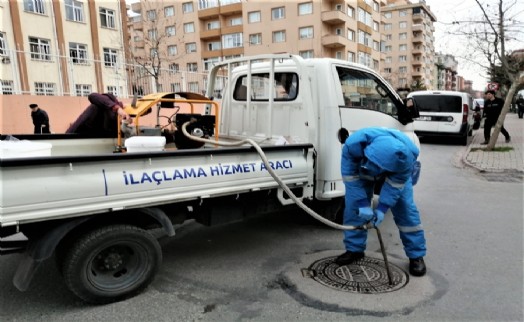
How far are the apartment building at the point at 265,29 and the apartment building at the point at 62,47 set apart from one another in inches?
327

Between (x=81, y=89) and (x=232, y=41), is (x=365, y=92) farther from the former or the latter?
(x=232, y=41)

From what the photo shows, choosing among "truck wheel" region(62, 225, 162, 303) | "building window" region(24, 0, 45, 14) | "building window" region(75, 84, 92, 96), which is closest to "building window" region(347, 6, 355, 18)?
"building window" region(24, 0, 45, 14)

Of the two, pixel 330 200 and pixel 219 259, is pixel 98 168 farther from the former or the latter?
pixel 330 200

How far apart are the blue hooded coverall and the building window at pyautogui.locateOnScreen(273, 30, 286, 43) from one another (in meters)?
40.5

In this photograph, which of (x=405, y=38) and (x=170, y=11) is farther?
(x=405, y=38)

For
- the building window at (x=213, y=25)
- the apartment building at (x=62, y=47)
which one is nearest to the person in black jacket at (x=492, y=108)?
the apartment building at (x=62, y=47)

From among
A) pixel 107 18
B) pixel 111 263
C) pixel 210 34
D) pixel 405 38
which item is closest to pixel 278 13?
pixel 210 34

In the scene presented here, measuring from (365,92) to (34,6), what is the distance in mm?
A: 24970

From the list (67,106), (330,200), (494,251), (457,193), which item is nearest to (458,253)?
(494,251)

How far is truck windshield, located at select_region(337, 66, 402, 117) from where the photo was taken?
14.5 ft

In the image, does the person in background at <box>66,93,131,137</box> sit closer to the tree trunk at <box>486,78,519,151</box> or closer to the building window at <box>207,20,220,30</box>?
the tree trunk at <box>486,78,519,151</box>

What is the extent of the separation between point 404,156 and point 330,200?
4.84 ft

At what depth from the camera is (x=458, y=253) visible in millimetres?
3980

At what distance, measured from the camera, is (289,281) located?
340 cm
